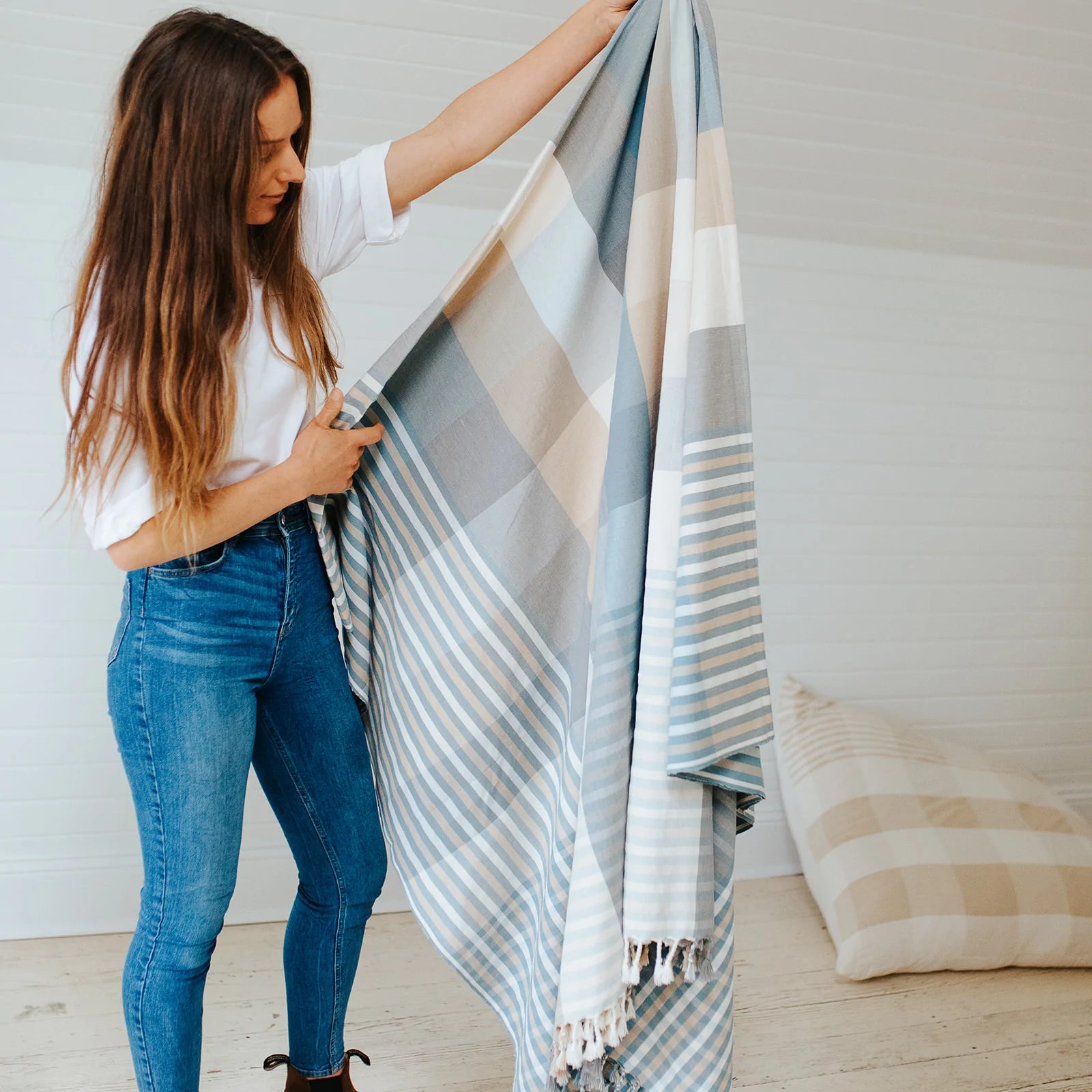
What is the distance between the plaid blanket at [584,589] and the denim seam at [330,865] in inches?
4.0

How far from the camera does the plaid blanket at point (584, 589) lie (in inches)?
44.0

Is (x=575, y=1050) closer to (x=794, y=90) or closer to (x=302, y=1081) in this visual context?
(x=302, y=1081)

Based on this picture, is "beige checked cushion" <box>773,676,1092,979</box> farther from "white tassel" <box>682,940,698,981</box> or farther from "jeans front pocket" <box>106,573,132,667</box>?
"jeans front pocket" <box>106,573,132,667</box>

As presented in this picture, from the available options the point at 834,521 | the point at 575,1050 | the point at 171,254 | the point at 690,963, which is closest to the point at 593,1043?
the point at 575,1050

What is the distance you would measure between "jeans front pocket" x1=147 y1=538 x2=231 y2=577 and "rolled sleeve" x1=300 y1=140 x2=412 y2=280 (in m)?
0.42

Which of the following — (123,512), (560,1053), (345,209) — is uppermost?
(345,209)

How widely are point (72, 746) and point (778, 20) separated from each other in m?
2.05

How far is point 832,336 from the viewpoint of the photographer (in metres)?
2.59

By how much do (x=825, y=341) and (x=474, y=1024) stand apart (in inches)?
69.5

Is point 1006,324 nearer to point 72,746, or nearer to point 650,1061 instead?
point 650,1061

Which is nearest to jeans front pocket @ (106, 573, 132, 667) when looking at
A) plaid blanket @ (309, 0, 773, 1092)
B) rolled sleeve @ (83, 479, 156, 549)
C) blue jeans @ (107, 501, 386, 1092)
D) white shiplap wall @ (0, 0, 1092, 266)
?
blue jeans @ (107, 501, 386, 1092)

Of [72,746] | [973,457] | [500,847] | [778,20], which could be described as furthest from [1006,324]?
[72,746]

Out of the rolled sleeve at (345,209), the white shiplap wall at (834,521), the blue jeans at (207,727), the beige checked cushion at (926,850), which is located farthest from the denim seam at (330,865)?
the beige checked cushion at (926,850)

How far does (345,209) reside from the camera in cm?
138
